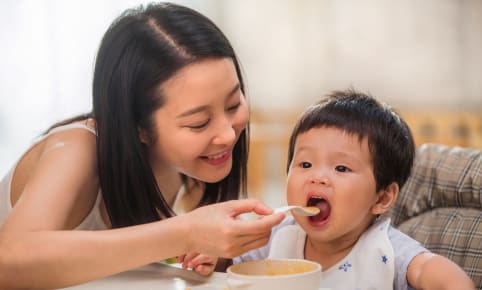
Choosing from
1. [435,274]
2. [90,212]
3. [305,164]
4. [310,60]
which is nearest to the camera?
[435,274]

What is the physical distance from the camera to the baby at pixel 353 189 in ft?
4.69

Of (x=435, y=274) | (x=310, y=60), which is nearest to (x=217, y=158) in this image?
(x=435, y=274)

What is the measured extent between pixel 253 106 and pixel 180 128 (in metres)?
3.05

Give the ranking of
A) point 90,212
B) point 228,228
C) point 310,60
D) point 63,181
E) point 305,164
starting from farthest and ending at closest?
point 310,60, point 90,212, point 305,164, point 63,181, point 228,228

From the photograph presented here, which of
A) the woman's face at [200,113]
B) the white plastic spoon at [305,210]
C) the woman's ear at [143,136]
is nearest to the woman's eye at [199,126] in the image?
the woman's face at [200,113]

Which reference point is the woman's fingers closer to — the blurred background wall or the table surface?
the table surface

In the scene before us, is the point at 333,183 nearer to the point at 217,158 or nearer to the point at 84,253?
the point at 217,158

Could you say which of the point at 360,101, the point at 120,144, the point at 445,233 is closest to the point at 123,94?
the point at 120,144

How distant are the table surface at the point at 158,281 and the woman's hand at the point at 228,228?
9 centimetres

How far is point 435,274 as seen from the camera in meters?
1.28

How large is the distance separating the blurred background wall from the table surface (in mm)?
2699

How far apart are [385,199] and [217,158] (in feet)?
1.26

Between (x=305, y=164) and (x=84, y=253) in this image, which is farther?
(x=305, y=164)

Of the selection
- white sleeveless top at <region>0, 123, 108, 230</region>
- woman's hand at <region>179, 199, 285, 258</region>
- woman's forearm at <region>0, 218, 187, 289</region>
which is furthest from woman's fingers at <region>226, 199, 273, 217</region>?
white sleeveless top at <region>0, 123, 108, 230</region>
